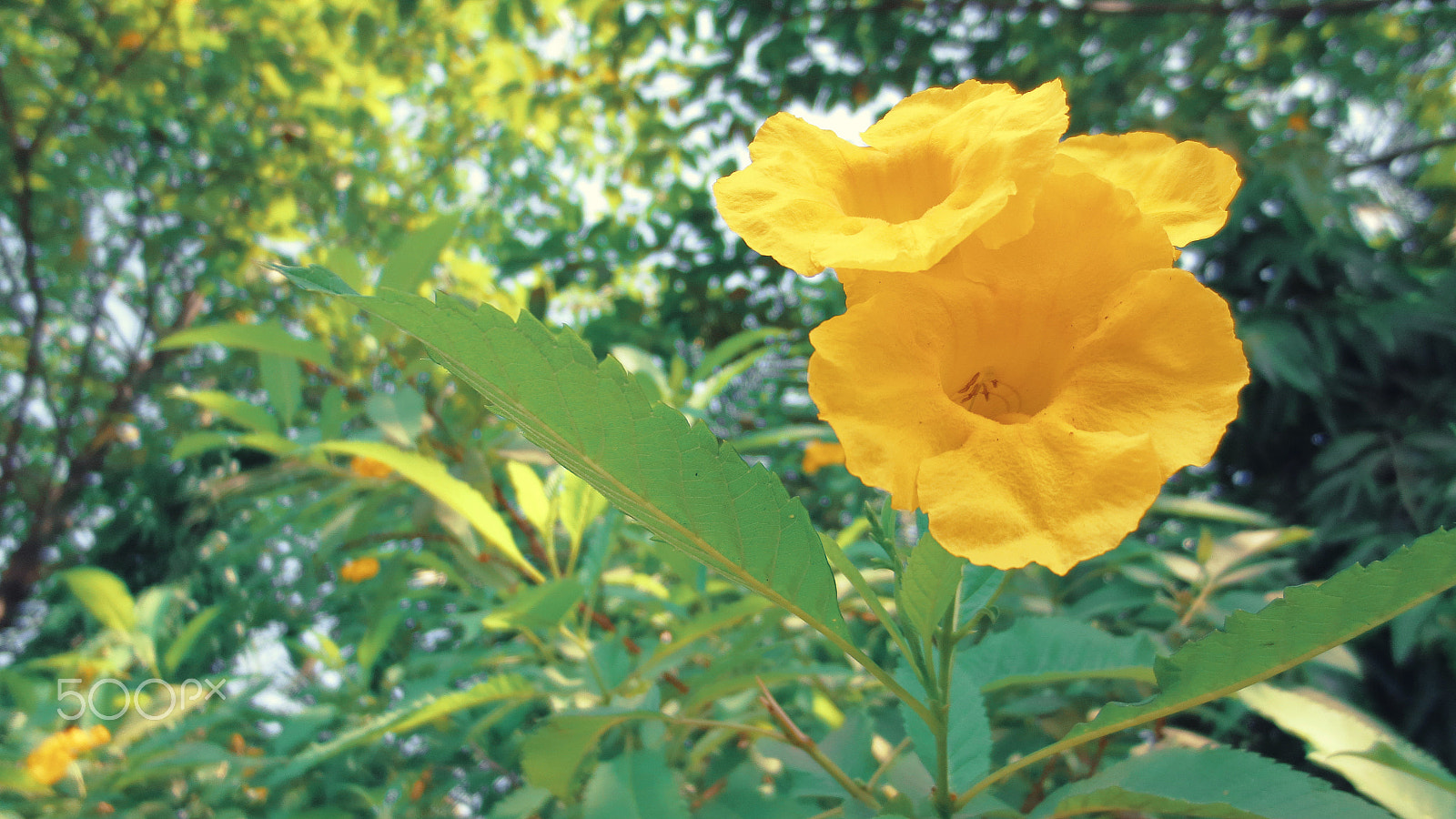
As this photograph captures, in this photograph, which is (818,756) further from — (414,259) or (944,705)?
(414,259)

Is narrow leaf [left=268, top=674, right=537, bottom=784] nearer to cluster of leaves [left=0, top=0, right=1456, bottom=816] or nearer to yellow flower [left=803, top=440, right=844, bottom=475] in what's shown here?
cluster of leaves [left=0, top=0, right=1456, bottom=816]

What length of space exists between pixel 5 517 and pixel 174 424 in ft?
7.89

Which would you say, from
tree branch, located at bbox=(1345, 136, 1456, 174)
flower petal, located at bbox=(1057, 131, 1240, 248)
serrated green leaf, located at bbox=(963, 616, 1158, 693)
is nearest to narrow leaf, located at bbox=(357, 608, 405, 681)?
serrated green leaf, located at bbox=(963, 616, 1158, 693)

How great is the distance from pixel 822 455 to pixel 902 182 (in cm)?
158

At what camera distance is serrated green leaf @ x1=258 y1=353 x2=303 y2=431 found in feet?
3.91

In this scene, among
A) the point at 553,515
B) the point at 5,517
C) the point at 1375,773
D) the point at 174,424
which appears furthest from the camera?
the point at 5,517

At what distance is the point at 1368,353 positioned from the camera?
1.79m

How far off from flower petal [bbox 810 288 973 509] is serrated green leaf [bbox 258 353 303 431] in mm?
1147

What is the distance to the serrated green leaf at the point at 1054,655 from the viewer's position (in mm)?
646

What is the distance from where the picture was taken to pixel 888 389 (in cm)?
37

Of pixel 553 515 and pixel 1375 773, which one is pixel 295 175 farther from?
pixel 1375 773

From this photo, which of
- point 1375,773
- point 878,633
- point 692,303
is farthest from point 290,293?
point 1375,773

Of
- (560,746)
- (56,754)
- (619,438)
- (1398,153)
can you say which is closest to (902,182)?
(619,438)

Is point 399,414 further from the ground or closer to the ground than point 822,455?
closer to the ground
